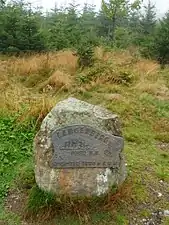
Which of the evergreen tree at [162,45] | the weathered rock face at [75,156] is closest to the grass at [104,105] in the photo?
the weathered rock face at [75,156]

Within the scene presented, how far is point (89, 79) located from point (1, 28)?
4.64 m

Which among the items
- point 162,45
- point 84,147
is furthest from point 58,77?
point 162,45

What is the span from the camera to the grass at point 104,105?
3479 mm

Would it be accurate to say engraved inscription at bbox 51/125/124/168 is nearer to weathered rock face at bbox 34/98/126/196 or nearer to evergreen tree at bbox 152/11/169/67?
weathered rock face at bbox 34/98/126/196

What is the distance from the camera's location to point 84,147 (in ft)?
11.5

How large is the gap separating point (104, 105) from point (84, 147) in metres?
3.02

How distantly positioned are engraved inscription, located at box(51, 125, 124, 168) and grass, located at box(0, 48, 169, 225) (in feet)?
1.12

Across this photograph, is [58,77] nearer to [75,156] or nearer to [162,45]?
[75,156]

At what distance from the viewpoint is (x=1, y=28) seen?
37.0ft

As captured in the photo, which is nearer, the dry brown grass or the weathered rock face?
the weathered rock face

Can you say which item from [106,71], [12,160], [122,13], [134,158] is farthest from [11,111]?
[122,13]

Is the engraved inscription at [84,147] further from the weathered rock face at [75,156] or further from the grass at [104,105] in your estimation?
the grass at [104,105]

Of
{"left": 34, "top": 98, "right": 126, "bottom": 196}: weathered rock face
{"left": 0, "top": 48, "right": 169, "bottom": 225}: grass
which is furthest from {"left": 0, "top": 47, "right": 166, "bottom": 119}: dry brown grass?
{"left": 34, "top": 98, "right": 126, "bottom": 196}: weathered rock face

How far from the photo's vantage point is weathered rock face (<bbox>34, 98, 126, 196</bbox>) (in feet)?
11.3
